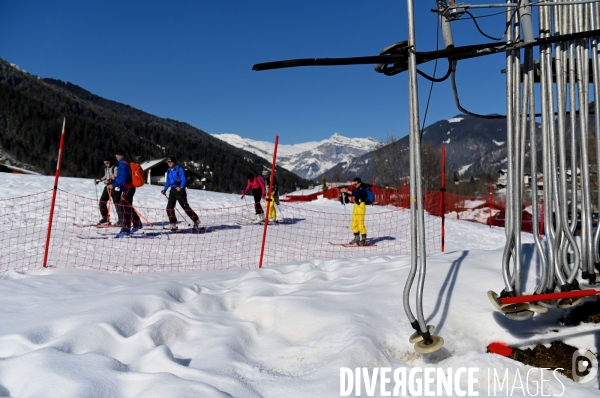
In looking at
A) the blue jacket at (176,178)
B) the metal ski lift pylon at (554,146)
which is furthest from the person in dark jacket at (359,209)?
the metal ski lift pylon at (554,146)

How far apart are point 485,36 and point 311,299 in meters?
2.74

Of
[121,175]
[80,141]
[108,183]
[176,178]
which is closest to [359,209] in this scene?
[176,178]

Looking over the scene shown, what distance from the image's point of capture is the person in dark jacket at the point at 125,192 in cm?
1034

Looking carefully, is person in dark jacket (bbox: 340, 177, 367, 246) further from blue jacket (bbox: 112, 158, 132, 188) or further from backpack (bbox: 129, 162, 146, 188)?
blue jacket (bbox: 112, 158, 132, 188)

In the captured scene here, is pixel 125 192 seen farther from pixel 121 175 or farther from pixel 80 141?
pixel 80 141

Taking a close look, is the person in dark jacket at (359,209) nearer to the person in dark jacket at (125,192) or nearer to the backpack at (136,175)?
the backpack at (136,175)

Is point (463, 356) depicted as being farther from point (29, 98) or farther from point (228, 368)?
point (29, 98)

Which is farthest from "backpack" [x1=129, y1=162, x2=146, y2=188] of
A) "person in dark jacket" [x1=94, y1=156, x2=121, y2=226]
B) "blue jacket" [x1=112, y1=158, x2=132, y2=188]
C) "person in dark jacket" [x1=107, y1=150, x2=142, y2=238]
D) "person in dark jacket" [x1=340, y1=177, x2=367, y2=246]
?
"person in dark jacket" [x1=340, y1=177, x2=367, y2=246]

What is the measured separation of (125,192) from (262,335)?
309 inches

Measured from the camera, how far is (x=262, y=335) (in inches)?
159

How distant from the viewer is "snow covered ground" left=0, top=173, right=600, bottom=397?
3.01 meters

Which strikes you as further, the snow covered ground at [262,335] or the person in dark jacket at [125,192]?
the person in dark jacket at [125,192]

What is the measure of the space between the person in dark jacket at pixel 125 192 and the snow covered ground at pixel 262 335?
474 centimetres

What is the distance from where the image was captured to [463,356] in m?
3.44
